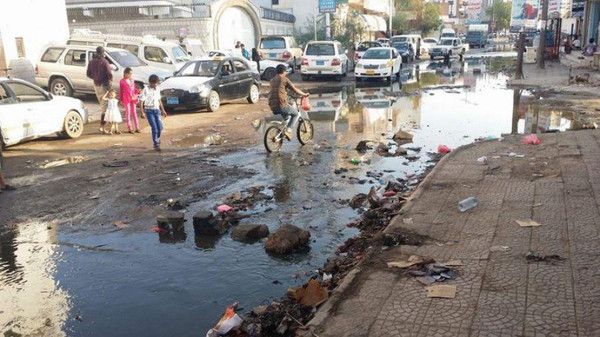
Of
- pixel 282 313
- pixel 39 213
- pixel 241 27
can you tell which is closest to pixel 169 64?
pixel 39 213

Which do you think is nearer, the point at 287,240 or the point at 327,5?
the point at 287,240

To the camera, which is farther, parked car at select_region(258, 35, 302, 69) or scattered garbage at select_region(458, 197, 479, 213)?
parked car at select_region(258, 35, 302, 69)

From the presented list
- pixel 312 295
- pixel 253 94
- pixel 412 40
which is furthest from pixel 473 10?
pixel 312 295

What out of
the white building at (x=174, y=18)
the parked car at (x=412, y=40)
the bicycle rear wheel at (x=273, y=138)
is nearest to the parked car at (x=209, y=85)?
the bicycle rear wheel at (x=273, y=138)

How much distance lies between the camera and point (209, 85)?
1593 cm

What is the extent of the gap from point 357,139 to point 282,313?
304 inches

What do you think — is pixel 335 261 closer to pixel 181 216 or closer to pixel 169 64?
pixel 181 216

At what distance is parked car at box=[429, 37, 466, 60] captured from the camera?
133 ft

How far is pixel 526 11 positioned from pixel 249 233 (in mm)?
65462

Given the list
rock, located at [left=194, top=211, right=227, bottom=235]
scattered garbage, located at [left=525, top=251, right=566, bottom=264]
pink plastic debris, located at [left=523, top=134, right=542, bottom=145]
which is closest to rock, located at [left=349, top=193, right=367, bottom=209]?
rock, located at [left=194, top=211, right=227, bottom=235]

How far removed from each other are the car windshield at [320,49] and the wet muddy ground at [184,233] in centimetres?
1218

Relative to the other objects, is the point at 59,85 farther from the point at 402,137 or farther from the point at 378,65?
the point at 378,65

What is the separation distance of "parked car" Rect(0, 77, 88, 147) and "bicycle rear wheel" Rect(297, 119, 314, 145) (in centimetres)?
560

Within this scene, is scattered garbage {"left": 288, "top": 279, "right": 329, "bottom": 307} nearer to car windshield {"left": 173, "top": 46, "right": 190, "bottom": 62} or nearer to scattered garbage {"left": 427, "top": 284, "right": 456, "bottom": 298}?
scattered garbage {"left": 427, "top": 284, "right": 456, "bottom": 298}
